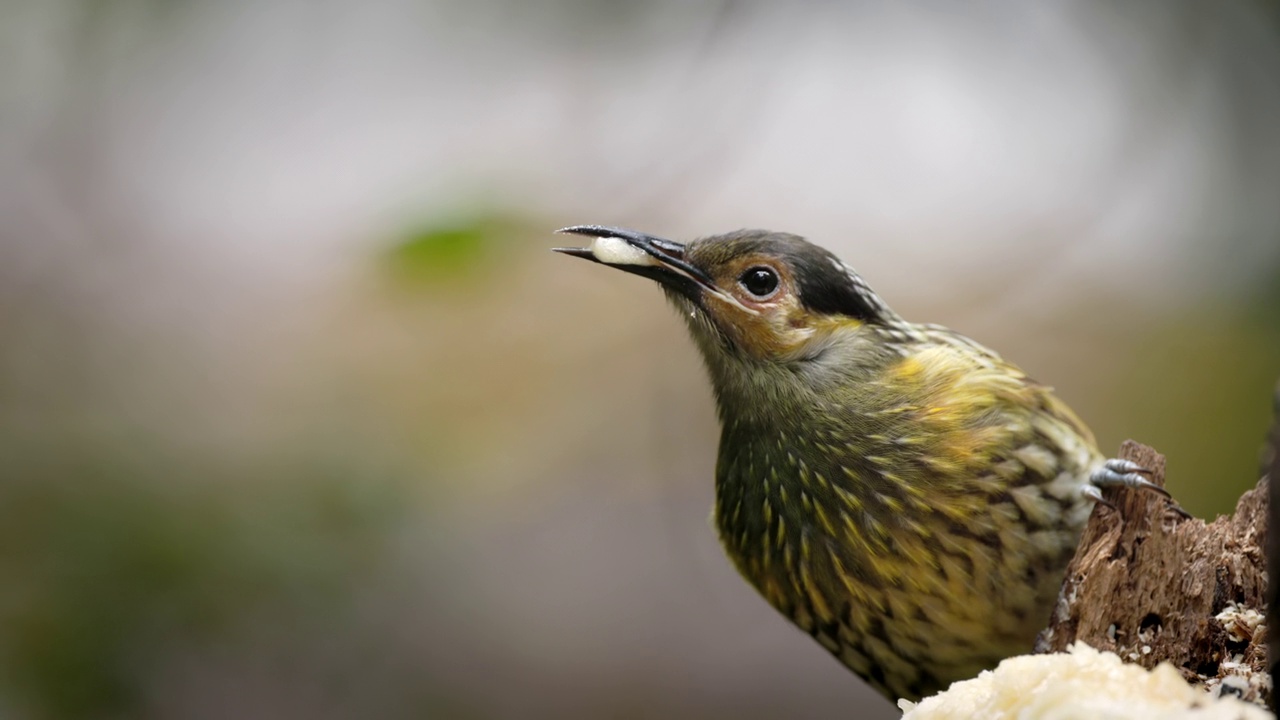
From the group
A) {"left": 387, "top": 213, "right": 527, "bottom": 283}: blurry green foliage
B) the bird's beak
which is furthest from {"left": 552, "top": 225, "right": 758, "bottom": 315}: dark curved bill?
{"left": 387, "top": 213, "right": 527, "bottom": 283}: blurry green foliage

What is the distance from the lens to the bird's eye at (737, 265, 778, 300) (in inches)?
65.8

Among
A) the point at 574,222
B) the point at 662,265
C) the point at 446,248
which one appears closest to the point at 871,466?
the point at 662,265

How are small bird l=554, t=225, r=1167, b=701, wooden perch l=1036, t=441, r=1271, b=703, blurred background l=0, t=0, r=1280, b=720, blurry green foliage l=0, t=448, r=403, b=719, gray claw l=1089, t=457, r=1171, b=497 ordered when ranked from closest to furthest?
wooden perch l=1036, t=441, r=1271, b=703, gray claw l=1089, t=457, r=1171, b=497, small bird l=554, t=225, r=1167, b=701, blurry green foliage l=0, t=448, r=403, b=719, blurred background l=0, t=0, r=1280, b=720

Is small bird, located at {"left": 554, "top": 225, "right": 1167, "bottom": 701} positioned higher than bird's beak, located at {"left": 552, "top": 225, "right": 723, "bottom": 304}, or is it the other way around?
bird's beak, located at {"left": 552, "top": 225, "right": 723, "bottom": 304}

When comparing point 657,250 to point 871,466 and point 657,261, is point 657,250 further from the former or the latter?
point 871,466

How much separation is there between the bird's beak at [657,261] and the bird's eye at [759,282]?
0.15ft

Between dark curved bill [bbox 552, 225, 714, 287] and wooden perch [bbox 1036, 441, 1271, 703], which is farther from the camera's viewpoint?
dark curved bill [bbox 552, 225, 714, 287]

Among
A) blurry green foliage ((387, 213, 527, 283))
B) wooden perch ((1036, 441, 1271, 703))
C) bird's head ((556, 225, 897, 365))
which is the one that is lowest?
wooden perch ((1036, 441, 1271, 703))

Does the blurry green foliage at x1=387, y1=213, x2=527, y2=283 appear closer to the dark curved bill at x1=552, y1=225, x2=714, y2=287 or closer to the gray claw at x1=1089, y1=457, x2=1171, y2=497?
the dark curved bill at x1=552, y1=225, x2=714, y2=287

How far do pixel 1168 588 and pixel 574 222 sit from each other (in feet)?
8.67

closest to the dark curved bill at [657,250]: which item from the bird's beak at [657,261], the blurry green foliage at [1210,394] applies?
the bird's beak at [657,261]

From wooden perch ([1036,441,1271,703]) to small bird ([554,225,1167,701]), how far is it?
Result: 2.7 inches

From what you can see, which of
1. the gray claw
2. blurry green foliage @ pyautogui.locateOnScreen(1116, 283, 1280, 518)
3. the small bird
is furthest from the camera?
blurry green foliage @ pyautogui.locateOnScreen(1116, 283, 1280, 518)

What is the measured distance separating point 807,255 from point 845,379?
0.21 meters
